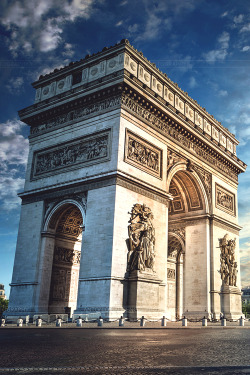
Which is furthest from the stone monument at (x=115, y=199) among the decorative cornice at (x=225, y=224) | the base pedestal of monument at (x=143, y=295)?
the decorative cornice at (x=225, y=224)

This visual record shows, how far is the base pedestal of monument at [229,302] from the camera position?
89.7ft

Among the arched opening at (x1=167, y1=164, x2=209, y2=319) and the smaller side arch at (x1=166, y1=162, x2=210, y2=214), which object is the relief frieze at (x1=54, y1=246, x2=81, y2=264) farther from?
the arched opening at (x1=167, y1=164, x2=209, y2=319)

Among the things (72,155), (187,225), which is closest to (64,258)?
(72,155)

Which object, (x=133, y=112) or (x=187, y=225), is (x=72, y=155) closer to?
(x=133, y=112)

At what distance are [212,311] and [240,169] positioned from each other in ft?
40.0

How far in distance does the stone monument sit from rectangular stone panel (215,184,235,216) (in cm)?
80

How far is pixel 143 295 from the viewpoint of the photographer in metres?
20.1

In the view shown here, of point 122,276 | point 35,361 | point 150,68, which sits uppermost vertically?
point 150,68

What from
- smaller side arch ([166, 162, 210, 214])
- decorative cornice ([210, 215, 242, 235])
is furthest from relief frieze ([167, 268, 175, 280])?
smaller side arch ([166, 162, 210, 214])

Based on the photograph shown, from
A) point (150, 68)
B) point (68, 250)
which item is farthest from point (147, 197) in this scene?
point (150, 68)

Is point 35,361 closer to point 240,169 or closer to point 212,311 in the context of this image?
point 212,311

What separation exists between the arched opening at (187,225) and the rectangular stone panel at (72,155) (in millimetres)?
6264

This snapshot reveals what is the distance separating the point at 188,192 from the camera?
95.1 feet

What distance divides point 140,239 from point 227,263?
10.2 metres
